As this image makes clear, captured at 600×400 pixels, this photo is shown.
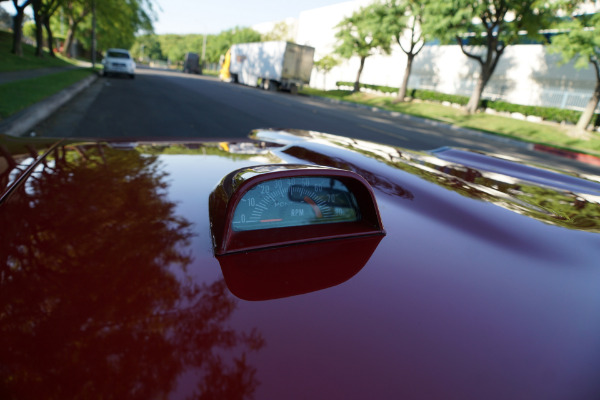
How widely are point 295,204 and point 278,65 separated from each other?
29103mm

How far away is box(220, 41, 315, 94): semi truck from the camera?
28.1 m

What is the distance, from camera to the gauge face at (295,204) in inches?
44.4

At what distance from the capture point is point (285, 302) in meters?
0.85

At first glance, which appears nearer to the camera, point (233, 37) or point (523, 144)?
point (523, 144)

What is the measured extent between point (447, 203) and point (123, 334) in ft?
4.05

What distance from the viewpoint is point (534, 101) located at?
23969 millimetres

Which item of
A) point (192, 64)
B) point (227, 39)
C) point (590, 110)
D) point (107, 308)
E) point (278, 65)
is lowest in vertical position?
point (107, 308)

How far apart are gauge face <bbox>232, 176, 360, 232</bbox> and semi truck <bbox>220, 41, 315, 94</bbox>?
1120 inches

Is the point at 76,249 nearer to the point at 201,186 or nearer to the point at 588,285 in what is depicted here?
the point at 201,186

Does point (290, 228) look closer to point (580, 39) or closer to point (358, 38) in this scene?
point (580, 39)

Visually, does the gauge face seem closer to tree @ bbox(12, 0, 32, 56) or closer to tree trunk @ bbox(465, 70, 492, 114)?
tree trunk @ bbox(465, 70, 492, 114)

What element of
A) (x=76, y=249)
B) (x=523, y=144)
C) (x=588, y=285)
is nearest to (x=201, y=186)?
(x=76, y=249)

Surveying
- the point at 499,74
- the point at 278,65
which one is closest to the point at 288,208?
the point at 278,65

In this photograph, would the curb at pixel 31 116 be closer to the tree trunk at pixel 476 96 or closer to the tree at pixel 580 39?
the tree at pixel 580 39
